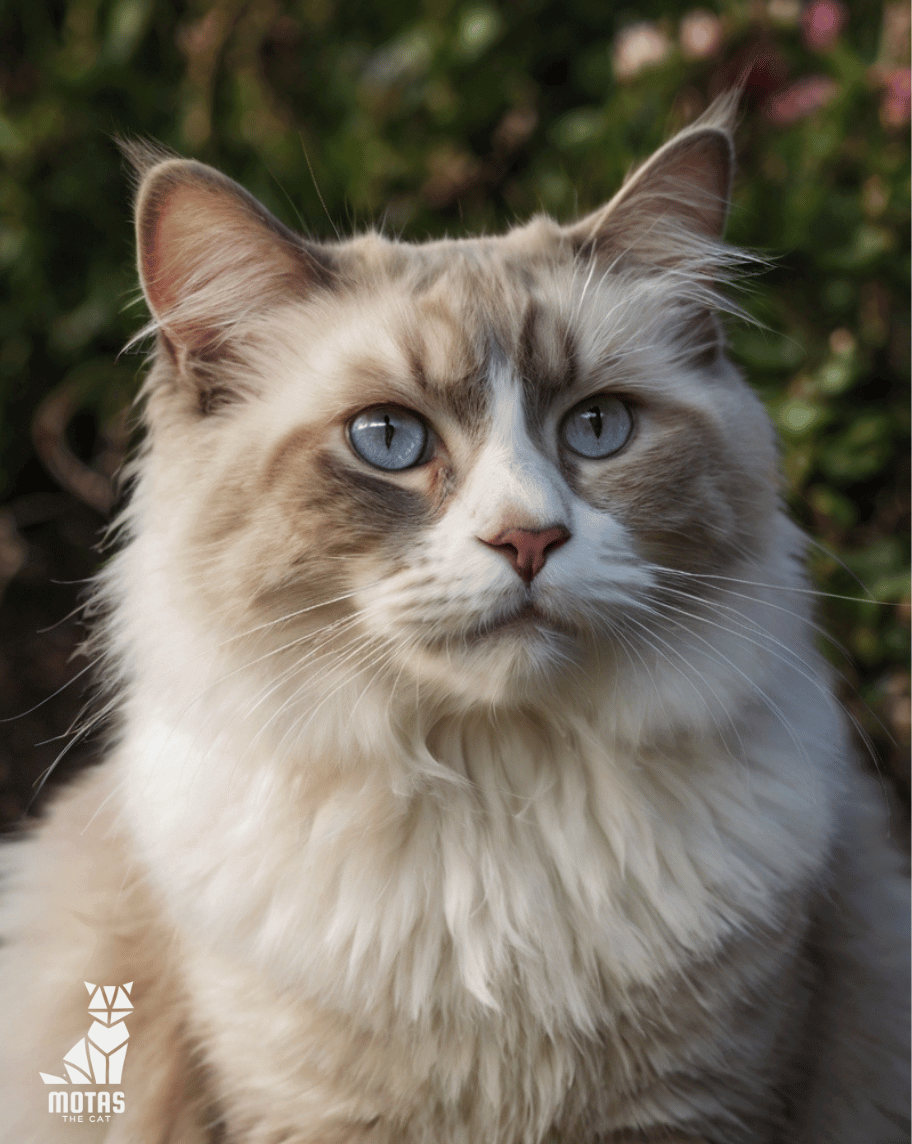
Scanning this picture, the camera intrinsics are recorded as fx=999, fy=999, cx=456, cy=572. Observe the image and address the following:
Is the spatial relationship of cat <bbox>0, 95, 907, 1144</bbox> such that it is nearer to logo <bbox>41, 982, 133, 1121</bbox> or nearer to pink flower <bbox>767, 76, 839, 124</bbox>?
logo <bbox>41, 982, 133, 1121</bbox>

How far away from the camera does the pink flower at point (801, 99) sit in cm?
211

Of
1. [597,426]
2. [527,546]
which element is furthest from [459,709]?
[597,426]

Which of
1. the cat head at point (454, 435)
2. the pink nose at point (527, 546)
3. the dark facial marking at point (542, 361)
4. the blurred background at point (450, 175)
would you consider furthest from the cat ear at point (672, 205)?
the blurred background at point (450, 175)

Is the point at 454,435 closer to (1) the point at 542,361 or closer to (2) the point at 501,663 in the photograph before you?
(1) the point at 542,361

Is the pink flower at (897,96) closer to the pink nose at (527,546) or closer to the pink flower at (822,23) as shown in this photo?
the pink flower at (822,23)

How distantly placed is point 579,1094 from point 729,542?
610 millimetres

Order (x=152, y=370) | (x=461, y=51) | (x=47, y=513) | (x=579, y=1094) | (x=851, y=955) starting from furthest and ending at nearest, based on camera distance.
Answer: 1. (x=47, y=513)
2. (x=461, y=51)
3. (x=851, y=955)
4. (x=152, y=370)
5. (x=579, y=1094)

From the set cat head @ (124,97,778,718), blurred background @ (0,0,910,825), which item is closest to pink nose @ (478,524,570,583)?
cat head @ (124,97,778,718)

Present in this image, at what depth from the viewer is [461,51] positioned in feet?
7.30

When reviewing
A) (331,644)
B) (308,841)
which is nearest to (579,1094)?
(308,841)

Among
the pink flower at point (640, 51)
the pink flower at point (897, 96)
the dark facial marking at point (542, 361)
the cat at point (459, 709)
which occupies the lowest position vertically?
the cat at point (459, 709)

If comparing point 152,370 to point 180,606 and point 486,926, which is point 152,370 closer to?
point 180,606

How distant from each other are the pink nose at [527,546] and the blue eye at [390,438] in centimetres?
15

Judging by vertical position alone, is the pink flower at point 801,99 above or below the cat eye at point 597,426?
above
